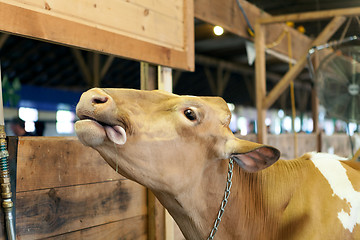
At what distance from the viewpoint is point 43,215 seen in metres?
1.80

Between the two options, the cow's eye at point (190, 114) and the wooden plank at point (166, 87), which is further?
the wooden plank at point (166, 87)

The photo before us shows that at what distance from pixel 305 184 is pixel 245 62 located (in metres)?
8.24

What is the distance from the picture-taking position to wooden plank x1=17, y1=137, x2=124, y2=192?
1746mm

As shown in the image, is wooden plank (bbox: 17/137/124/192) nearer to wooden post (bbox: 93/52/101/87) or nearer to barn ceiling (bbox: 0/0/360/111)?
barn ceiling (bbox: 0/0/360/111)

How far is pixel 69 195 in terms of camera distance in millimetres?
1941

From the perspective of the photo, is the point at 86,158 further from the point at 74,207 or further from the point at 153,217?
the point at 153,217

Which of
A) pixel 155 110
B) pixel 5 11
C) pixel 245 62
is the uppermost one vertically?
pixel 245 62

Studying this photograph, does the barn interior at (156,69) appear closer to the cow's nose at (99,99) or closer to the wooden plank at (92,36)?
the wooden plank at (92,36)

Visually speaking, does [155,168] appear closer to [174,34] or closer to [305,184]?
[305,184]

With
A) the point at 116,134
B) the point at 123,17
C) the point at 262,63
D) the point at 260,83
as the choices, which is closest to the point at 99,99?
the point at 116,134

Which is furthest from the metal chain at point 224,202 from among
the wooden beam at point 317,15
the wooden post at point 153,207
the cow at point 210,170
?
the wooden beam at point 317,15

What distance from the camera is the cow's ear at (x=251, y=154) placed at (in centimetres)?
139

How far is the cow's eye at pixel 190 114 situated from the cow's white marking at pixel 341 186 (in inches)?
29.2

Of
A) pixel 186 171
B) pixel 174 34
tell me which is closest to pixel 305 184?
pixel 186 171
